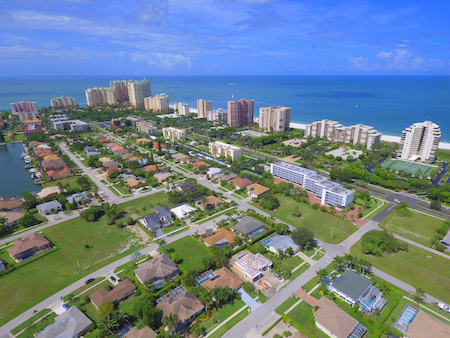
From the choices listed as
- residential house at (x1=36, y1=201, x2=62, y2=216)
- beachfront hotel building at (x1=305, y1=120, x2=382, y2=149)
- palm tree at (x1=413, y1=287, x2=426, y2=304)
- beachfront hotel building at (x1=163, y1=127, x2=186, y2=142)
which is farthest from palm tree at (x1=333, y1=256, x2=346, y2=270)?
beachfront hotel building at (x1=163, y1=127, x2=186, y2=142)

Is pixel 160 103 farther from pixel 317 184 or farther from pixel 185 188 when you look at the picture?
pixel 317 184

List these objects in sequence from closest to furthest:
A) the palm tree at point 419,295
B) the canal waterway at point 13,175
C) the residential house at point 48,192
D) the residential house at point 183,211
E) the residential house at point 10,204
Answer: the palm tree at point 419,295, the residential house at point 183,211, the residential house at point 10,204, the residential house at point 48,192, the canal waterway at point 13,175

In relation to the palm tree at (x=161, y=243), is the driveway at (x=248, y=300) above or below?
below

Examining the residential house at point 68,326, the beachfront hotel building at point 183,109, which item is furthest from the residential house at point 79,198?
the beachfront hotel building at point 183,109

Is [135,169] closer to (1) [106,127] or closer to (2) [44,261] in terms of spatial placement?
(2) [44,261]

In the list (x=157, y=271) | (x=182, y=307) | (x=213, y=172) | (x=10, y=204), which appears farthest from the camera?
(x=213, y=172)

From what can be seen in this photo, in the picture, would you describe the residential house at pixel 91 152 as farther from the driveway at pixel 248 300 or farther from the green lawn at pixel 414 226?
the green lawn at pixel 414 226

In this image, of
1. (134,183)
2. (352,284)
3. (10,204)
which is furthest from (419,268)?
(10,204)
